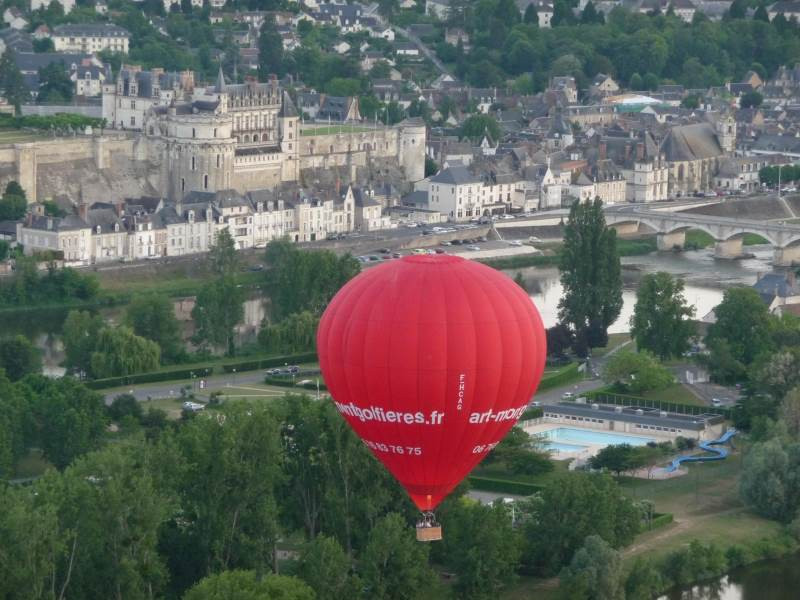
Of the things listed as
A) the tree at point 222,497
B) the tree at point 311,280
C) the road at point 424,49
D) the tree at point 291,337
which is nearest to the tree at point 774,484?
the tree at point 222,497

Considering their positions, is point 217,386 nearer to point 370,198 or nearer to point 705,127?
point 370,198

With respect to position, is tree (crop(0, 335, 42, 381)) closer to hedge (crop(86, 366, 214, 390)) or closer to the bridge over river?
hedge (crop(86, 366, 214, 390))

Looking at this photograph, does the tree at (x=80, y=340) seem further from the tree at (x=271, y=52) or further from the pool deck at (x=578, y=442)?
the tree at (x=271, y=52)

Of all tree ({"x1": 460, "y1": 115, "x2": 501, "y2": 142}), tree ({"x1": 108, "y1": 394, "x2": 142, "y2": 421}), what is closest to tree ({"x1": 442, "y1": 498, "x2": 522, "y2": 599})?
tree ({"x1": 108, "y1": 394, "x2": 142, "y2": 421})

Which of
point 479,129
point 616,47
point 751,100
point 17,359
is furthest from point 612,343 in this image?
point 616,47

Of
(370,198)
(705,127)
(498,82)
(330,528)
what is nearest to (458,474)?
(330,528)

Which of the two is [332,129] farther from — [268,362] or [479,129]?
[268,362]
